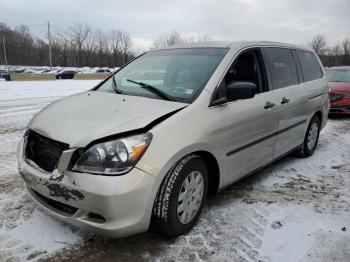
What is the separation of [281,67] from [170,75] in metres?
1.70

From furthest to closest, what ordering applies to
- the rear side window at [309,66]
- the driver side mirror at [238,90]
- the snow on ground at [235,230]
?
1. the rear side window at [309,66]
2. the driver side mirror at [238,90]
3. the snow on ground at [235,230]

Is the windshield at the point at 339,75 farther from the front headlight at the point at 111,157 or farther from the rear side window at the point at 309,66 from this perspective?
the front headlight at the point at 111,157

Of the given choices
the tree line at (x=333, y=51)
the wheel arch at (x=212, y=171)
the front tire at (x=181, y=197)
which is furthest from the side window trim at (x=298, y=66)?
the tree line at (x=333, y=51)

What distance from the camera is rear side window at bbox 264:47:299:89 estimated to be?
14.4 ft

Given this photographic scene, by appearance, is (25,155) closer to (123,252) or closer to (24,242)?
(24,242)

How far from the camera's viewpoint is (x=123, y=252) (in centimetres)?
290

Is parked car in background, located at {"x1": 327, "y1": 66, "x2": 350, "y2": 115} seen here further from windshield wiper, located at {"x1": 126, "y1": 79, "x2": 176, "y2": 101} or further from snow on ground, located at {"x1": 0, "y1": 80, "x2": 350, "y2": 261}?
windshield wiper, located at {"x1": 126, "y1": 79, "x2": 176, "y2": 101}

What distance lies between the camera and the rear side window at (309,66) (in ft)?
17.6

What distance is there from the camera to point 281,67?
15.3 ft

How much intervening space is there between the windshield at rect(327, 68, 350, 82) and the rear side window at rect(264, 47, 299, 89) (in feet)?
21.2

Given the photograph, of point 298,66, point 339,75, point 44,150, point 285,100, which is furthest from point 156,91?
point 339,75

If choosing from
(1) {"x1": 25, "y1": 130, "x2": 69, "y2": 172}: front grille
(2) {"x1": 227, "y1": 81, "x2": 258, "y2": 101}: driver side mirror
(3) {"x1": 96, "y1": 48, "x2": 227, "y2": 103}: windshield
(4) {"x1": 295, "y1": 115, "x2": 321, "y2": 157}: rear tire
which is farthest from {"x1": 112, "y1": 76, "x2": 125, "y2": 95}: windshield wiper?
(4) {"x1": 295, "y1": 115, "x2": 321, "y2": 157}: rear tire

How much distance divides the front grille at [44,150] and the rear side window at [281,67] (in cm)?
270

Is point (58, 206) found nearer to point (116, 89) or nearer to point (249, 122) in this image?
point (116, 89)
